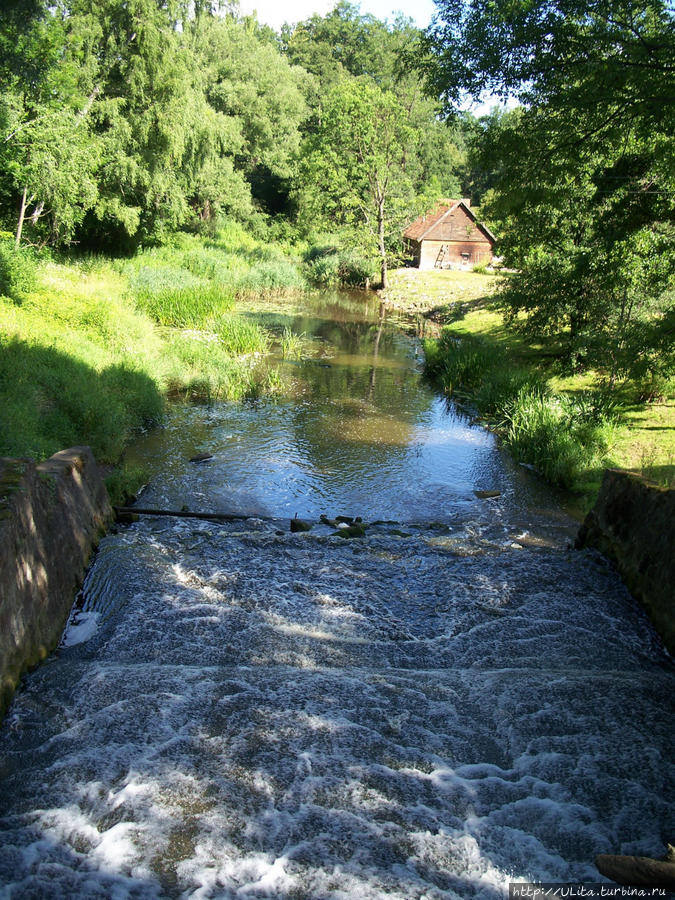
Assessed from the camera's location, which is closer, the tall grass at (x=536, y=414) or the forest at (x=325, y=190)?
the forest at (x=325, y=190)

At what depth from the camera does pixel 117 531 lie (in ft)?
25.9

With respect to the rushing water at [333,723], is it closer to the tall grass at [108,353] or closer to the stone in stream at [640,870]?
the stone in stream at [640,870]

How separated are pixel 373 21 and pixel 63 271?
73.5 m

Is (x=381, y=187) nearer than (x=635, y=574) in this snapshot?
No

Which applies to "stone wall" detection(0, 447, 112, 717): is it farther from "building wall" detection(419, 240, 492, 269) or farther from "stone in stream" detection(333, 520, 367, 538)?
"building wall" detection(419, 240, 492, 269)

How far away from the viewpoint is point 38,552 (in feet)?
17.3

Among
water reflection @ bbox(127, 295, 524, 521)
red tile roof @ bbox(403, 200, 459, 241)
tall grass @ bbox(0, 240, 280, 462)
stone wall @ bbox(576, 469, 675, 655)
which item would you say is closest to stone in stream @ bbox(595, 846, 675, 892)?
stone wall @ bbox(576, 469, 675, 655)

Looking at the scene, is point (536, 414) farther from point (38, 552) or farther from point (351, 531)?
point (38, 552)

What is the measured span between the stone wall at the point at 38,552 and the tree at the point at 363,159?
3533cm

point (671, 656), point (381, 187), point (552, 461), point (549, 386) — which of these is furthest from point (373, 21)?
point (671, 656)

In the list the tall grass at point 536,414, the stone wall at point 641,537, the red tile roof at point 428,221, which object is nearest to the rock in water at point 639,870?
the stone wall at point 641,537

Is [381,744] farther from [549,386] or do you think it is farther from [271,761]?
[549,386]

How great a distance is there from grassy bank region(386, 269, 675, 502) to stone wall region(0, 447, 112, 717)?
723 centimetres

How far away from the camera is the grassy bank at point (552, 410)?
11.5 metres
